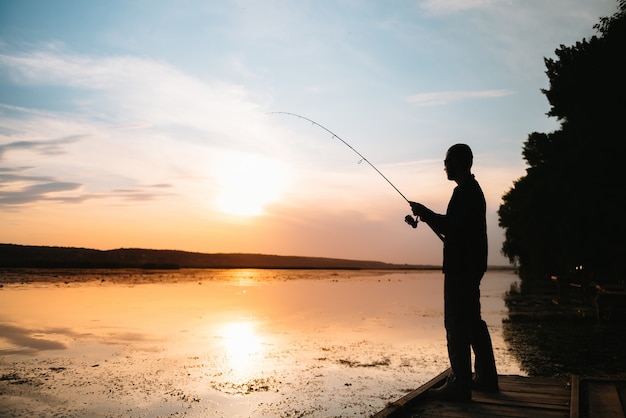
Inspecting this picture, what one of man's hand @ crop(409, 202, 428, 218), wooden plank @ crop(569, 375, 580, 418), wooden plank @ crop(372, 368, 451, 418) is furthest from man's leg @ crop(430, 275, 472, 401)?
wooden plank @ crop(569, 375, 580, 418)

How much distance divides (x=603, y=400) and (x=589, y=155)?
24.4 metres

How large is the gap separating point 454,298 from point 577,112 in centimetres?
2729

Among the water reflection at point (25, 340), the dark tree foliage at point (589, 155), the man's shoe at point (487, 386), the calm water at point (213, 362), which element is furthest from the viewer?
the dark tree foliage at point (589, 155)

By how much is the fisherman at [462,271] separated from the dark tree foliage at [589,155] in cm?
2227

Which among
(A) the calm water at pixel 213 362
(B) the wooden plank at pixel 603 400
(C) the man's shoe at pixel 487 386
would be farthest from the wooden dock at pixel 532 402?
(A) the calm water at pixel 213 362

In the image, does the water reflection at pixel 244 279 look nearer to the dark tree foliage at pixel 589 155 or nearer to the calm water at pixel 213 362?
the dark tree foliage at pixel 589 155

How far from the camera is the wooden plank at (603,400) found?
5254mm

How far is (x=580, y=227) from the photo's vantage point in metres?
30.5

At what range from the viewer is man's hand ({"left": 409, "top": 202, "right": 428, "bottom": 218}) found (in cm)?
581

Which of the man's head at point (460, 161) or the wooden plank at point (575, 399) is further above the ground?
the man's head at point (460, 161)

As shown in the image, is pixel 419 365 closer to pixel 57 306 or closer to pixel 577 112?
pixel 57 306

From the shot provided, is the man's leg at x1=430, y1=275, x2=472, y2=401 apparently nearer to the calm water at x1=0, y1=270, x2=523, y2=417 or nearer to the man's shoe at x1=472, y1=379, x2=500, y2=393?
the man's shoe at x1=472, y1=379, x2=500, y2=393

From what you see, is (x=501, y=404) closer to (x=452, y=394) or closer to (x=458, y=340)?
(x=452, y=394)

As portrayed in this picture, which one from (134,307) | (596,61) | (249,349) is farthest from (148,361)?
(596,61)
